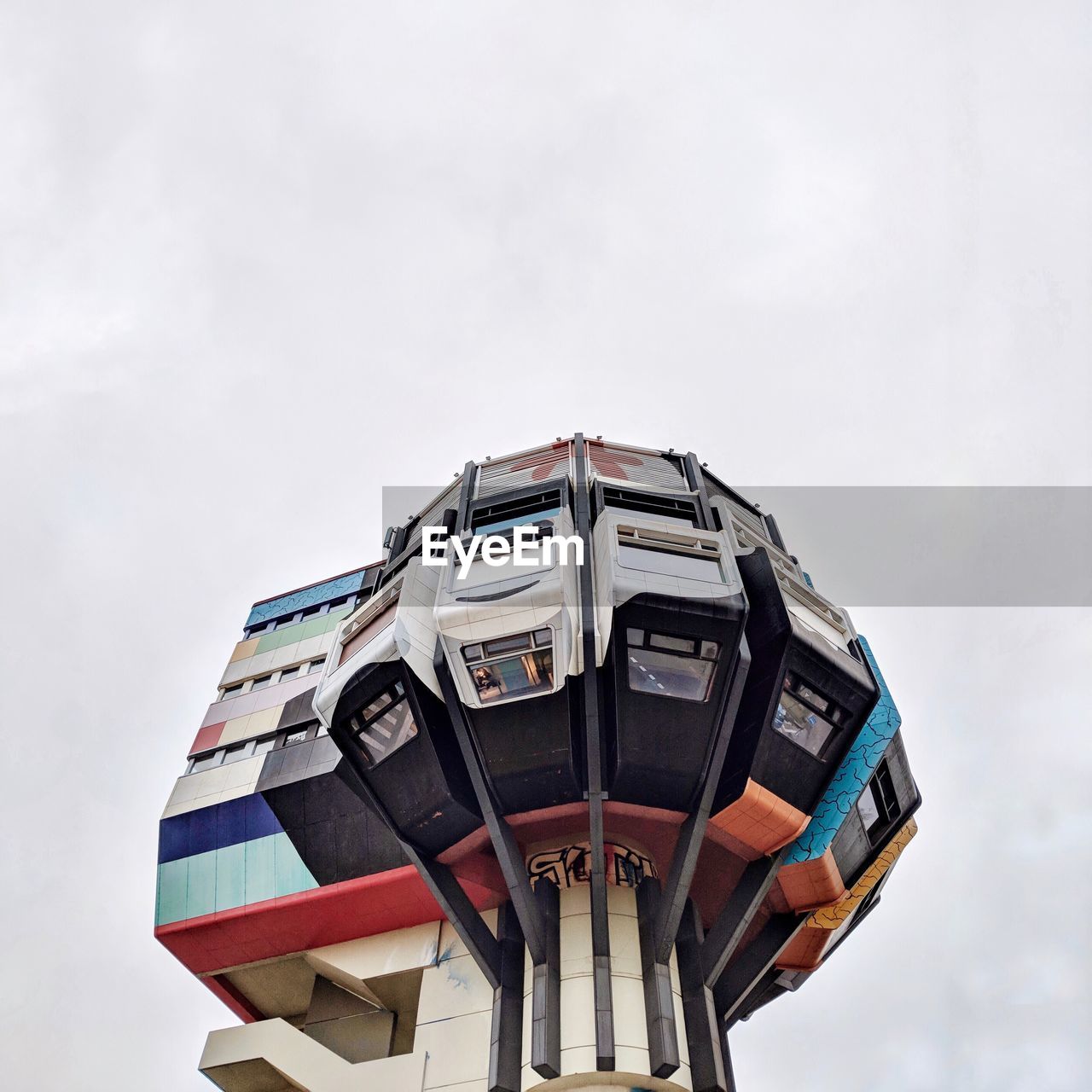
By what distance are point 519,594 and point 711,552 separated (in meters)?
5.70

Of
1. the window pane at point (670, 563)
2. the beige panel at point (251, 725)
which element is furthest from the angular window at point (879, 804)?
the beige panel at point (251, 725)

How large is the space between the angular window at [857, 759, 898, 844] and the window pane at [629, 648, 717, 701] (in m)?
8.22

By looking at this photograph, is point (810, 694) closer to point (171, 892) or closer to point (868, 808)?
point (868, 808)

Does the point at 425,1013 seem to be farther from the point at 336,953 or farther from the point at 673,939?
the point at 673,939

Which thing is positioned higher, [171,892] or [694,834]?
[171,892]

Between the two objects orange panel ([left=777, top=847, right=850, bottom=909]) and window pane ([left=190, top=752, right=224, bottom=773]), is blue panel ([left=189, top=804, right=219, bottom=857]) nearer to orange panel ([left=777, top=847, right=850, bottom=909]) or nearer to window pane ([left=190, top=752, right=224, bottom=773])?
window pane ([left=190, top=752, right=224, bottom=773])

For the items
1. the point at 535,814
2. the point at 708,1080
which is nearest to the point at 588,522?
the point at 535,814

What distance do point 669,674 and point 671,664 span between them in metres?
0.27

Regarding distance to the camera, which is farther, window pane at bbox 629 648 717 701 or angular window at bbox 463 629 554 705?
window pane at bbox 629 648 717 701

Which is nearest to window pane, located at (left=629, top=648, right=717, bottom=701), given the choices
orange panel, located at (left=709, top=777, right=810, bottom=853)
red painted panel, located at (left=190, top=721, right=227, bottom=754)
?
orange panel, located at (left=709, top=777, right=810, bottom=853)

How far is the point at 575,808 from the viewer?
90.2 feet

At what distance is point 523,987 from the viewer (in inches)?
1080

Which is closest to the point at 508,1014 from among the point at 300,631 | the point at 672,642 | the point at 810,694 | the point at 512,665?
the point at 512,665

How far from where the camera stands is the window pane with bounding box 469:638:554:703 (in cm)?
2570
